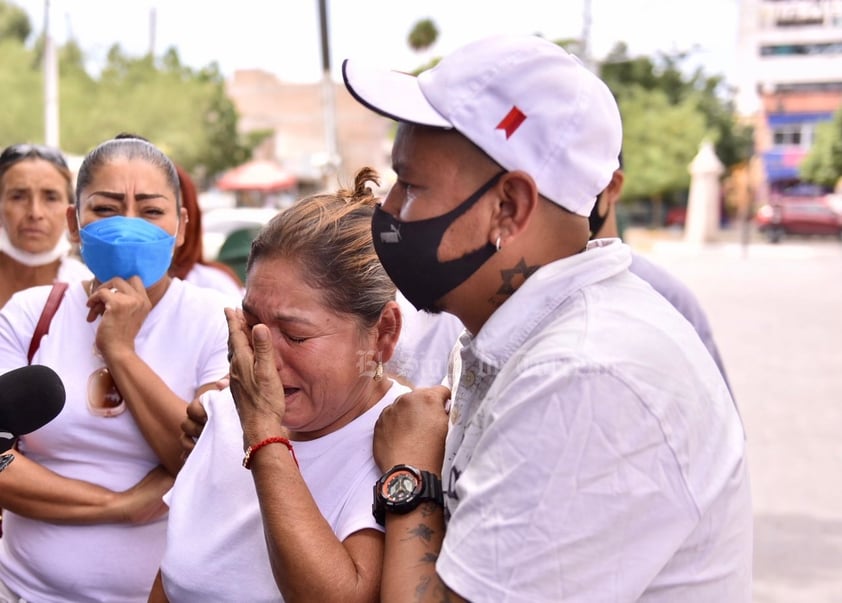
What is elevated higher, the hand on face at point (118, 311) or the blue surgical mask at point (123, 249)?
the blue surgical mask at point (123, 249)

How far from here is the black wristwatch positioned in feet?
5.11

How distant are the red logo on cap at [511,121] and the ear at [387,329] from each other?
2.33 feet

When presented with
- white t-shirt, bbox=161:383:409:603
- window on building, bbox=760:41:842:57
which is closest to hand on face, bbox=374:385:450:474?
white t-shirt, bbox=161:383:409:603

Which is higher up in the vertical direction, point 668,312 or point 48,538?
point 668,312

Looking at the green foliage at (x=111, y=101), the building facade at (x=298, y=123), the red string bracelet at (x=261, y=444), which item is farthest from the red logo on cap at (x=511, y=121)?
the building facade at (x=298, y=123)

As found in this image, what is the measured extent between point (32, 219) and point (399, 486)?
2.62m

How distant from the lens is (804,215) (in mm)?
35531

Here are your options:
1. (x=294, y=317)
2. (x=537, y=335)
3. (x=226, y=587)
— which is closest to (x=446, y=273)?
Answer: (x=537, y=335)

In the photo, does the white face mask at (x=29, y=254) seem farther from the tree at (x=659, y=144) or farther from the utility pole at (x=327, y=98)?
the tree at (x=659, y=144)

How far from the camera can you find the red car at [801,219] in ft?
116

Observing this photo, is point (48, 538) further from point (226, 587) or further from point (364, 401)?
point (364, 401)

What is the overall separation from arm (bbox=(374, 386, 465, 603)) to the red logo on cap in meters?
0.58

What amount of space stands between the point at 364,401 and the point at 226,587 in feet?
1.58

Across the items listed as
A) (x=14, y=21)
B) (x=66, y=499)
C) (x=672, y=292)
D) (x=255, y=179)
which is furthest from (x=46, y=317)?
(x=14, y=21)
